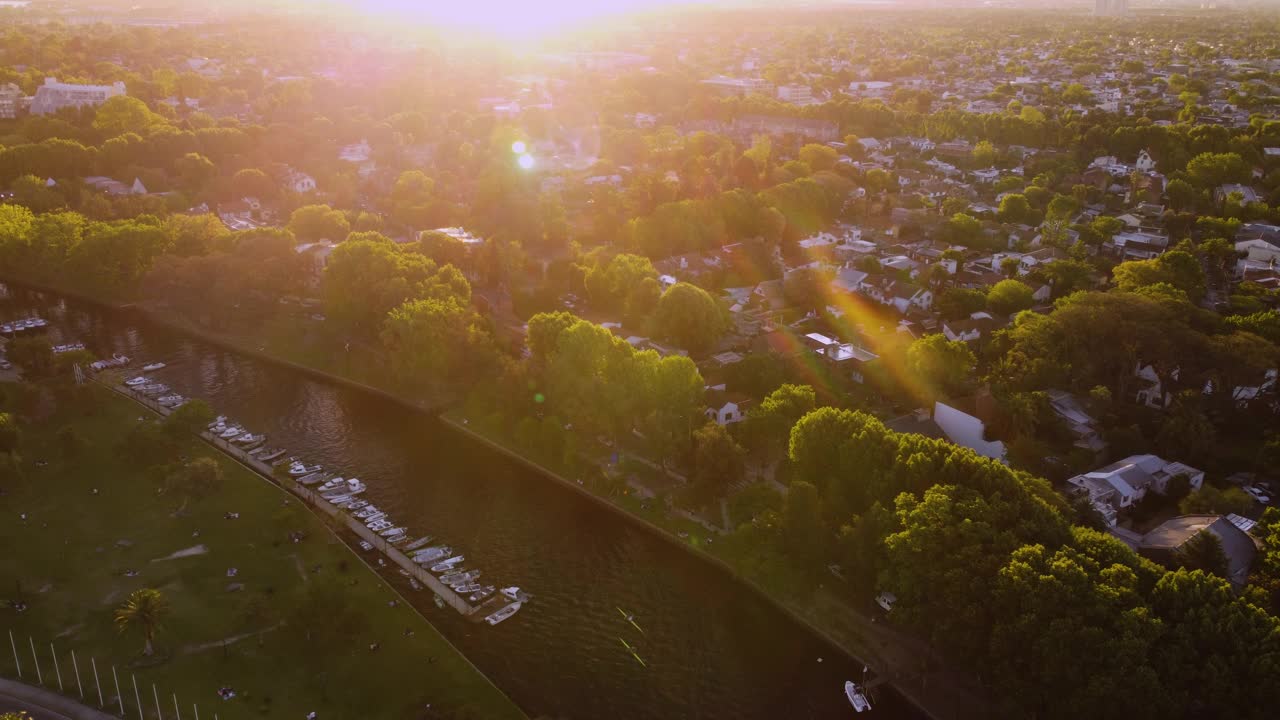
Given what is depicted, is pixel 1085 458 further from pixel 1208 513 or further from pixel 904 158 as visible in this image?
pixel 904 158

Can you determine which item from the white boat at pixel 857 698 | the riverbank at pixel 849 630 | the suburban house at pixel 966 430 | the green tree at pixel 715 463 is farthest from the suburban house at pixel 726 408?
the white boat at pixel 857 698

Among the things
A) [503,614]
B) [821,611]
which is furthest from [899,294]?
[503,614]

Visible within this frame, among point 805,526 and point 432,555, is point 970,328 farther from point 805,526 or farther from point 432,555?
point 432,555

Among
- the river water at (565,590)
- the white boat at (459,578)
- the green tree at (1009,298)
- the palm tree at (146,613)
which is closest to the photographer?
the palm tree at (146,613)

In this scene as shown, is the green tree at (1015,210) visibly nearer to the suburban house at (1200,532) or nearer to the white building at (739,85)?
the suburban house at (1200,532)

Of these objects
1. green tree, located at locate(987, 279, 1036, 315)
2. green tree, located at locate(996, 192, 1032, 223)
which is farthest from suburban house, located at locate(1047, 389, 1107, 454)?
green tree, located at locate(996, 192, 1032, 223)

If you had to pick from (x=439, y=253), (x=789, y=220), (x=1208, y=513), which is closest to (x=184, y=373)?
(x=439, y=253)

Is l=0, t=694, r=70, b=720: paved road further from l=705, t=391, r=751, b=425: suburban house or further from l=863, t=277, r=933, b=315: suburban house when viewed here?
l=863, t=277, r=933, b=315: suburban house
